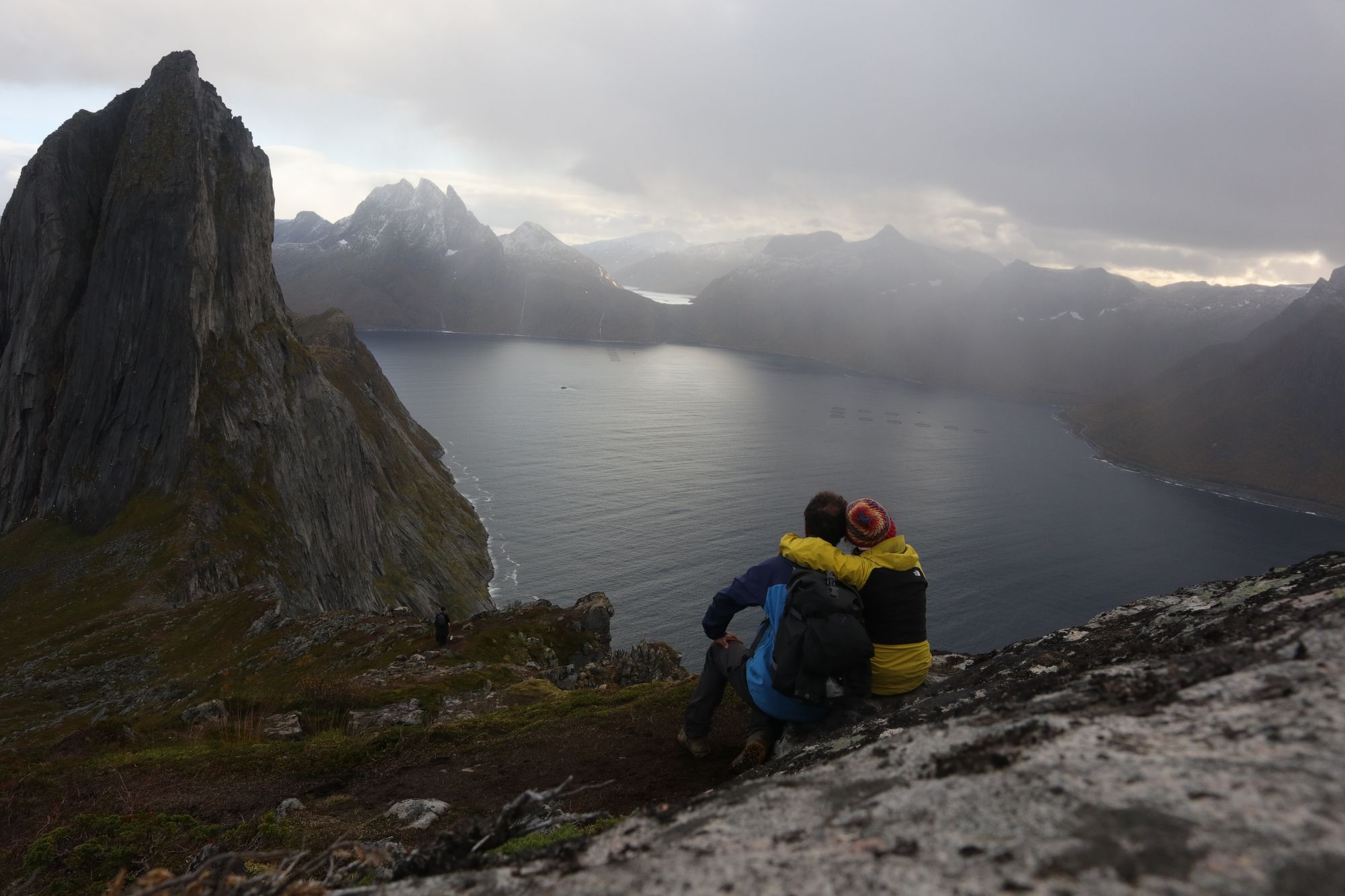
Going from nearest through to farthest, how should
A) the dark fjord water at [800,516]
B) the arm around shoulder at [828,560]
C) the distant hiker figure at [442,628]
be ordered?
the arm around shoulder at [828,560] → the distant hiker figure at [442,628] → the dark fjord water at [800,516]

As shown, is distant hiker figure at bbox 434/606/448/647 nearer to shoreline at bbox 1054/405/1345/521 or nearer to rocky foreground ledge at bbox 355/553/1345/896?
rocky foreground ledge at bbox 355/553/1345/896

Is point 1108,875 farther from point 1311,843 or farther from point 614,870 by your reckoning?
point 614,870

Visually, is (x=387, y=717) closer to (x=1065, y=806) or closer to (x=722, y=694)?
(x=722, y=694)

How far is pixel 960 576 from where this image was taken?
9481 cm

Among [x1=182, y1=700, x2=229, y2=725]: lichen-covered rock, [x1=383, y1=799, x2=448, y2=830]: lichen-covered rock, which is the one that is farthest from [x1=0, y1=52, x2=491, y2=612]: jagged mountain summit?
[x1=383, y1=799, x2=448, y2=830]: lichen-covered rock

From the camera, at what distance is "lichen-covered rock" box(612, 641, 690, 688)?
2683 centimetres

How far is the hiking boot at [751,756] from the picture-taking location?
375 inches

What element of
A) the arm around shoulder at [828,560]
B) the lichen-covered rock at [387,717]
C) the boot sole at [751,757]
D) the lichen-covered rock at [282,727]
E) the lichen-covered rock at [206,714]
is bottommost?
the lichen-covered rock at [206,714]

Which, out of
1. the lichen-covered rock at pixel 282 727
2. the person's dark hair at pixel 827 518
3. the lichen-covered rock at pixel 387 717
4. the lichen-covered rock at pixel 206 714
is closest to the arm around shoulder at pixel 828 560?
the person's dark hair at pixel 827 518

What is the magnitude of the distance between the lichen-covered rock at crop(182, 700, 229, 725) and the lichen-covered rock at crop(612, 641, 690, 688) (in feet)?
41.9

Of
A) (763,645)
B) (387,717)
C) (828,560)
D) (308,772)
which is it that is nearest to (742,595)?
(763,645)

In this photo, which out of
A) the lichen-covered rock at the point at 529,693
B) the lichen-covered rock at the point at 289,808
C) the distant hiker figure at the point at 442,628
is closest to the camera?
the lichen-covered rock at the point at 289,808

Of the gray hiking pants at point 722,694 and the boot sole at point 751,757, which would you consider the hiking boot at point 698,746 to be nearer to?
the gray hiking pants at point 722,694

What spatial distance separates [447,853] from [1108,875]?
4.82 meters
